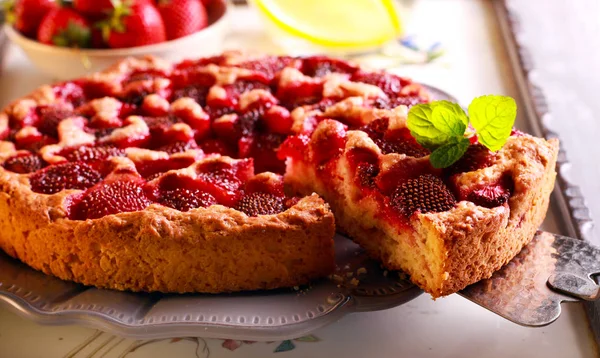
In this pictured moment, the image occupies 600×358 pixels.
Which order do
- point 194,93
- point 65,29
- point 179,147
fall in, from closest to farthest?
point 179,147 < point 194,93 < point 65,29

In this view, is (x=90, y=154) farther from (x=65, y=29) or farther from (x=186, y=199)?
(x=65, y=29)

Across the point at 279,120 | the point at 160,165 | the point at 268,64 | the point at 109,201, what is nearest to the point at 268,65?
the point at 268,64

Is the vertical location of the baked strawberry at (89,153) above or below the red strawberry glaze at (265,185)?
above

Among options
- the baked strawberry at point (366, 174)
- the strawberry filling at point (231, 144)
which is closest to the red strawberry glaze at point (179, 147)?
the strawberry filling at point (231, 144)

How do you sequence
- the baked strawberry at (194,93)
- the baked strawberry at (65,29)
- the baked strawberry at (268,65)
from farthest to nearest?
the baked strawberry at (65,29) < the baked strawberry at (268,65) < the baked strawberry at (194,93)

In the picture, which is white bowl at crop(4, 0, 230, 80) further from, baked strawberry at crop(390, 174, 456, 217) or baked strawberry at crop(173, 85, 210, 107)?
baked strawberry at crop(390, 174, 456, 217)

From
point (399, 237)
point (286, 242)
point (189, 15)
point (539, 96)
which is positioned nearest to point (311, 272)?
point (286, 242)

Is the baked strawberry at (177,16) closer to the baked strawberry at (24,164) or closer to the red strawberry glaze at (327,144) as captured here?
the baked strawberry at (24,164)
